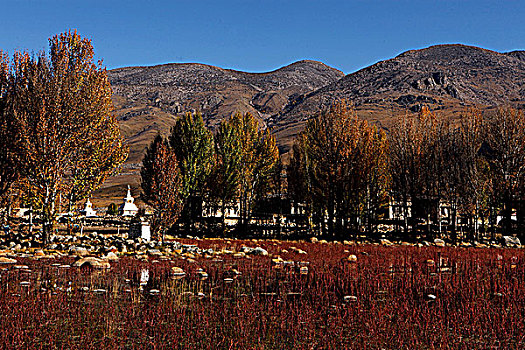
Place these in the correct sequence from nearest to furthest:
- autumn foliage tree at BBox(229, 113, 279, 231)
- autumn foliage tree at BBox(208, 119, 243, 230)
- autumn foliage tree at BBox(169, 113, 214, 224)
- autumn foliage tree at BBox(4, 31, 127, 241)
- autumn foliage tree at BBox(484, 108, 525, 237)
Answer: autumn foliage tree at BBox(4, 31, 127, 241)
autumn foliage tree at BBox(484, 108, 525, 237)
autumn foliage tree at BBox(169, 113, 214, 224)
autumn foliage tree at BBox(208, 119, 243, 230)
autumn foliage tree at BBox(229, 113, 279, 231)

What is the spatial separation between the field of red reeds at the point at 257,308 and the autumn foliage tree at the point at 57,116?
9.53 metres

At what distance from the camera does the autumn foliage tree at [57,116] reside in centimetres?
2411

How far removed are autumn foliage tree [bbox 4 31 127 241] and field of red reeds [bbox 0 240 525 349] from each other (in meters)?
9.53

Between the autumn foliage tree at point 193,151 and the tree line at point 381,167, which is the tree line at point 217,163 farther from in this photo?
the tree line at point 381,167

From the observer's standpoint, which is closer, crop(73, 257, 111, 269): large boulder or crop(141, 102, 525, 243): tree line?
crop(73, 257, 111, 269): large boulder

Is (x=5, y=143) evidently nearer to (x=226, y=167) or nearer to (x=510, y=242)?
(x=226, y=167)

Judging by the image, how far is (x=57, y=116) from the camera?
24.6 metres

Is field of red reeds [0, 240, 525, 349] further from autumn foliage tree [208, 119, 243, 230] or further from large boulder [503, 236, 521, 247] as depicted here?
autumn foliage tree [208, 119, 243, 230]

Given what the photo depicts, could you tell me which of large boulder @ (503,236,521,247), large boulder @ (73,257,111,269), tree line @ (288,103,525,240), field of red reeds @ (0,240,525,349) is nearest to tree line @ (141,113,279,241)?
tree line @ (288,103,525,240)

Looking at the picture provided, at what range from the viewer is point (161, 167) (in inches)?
1128

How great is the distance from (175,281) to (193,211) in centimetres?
3121

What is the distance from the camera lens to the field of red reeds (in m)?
7.49

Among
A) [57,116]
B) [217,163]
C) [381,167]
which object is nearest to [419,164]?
[381,167]

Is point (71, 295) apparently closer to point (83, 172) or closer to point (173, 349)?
point (173, 349)
